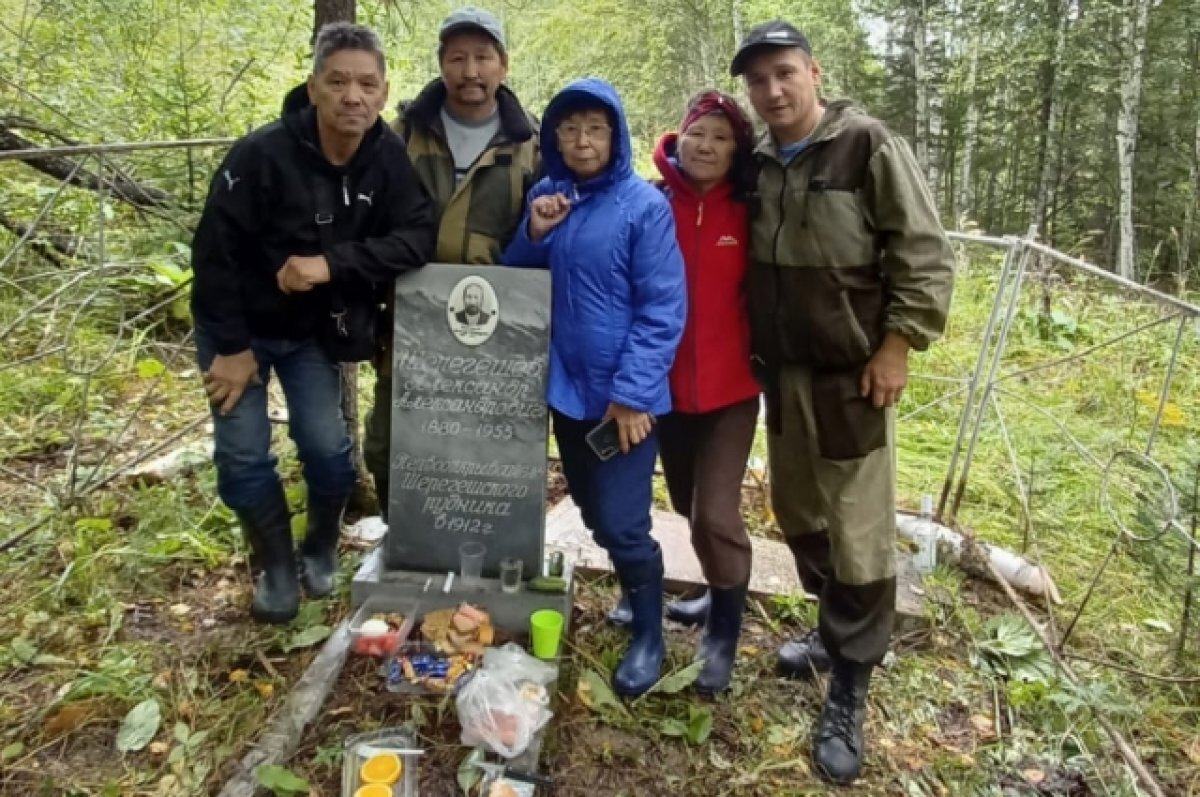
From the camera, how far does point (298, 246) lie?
254 cm

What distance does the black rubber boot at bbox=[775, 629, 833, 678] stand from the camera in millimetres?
2869

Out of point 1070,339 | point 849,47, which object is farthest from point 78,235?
point 849,47

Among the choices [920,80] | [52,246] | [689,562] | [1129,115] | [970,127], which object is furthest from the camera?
[970,127]

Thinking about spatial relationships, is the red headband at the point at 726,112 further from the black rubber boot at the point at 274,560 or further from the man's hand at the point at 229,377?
the black rubber boot at the point at 274,560

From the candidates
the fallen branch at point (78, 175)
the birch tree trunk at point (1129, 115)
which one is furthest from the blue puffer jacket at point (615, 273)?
the birch tree trunk at point (1129, 115)

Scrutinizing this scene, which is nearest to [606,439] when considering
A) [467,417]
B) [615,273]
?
[615,273]

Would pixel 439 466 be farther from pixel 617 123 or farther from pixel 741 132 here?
pixel 741 132

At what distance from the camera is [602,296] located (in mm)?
2426

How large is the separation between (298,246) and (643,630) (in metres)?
1.74

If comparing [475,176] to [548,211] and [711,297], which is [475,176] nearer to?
[548,211]

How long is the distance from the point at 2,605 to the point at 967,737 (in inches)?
139

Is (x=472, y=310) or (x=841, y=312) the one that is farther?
(x=472, y=310)

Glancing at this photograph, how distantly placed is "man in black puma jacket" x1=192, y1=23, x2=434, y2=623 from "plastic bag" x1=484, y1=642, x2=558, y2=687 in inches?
37.6

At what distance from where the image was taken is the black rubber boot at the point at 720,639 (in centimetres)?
273
